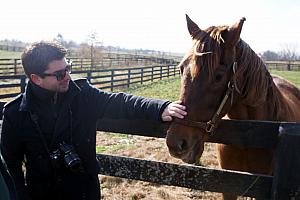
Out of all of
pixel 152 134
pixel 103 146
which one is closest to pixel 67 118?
pixel 152 134

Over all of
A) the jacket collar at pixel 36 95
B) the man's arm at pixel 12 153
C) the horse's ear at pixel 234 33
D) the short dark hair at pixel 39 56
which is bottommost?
the man's arm at pixel 12 153

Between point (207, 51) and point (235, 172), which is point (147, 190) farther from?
point (207, 51)

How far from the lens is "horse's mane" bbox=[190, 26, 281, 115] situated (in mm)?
2479

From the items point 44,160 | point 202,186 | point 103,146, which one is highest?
point 44,160

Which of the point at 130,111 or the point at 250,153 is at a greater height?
the point at 130,111

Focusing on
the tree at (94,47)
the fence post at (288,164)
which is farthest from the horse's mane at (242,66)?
the tree at (94,47)

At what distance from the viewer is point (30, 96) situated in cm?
228

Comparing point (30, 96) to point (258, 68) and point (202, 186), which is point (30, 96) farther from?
point (258, 68)

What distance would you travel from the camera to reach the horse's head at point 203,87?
2355 mm

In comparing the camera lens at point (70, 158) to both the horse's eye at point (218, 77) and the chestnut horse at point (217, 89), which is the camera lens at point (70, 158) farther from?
the horse's eye at point (218, 77)

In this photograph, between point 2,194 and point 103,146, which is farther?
point 103,146

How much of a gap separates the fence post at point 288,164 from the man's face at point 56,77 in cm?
157

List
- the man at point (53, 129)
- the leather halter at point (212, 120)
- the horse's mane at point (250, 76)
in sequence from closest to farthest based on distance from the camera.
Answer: the man at point (53, 129) < the leather halter at point (212, 120) < the horse's mane at point (250, 76)

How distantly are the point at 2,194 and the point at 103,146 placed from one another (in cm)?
638
